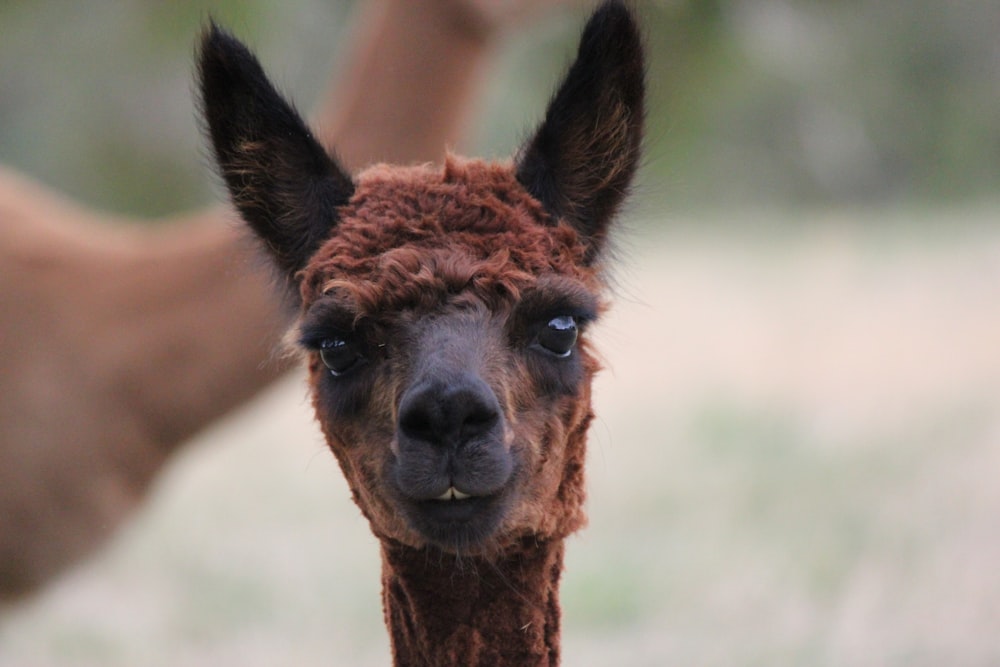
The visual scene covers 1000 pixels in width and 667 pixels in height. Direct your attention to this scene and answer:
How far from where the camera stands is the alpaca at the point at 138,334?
17.6 ft

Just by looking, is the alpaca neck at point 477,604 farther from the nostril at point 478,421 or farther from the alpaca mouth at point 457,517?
the nostril at point 478,421

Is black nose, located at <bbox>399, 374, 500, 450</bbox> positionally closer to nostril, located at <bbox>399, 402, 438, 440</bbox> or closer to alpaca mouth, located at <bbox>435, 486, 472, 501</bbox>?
nostril, located at <bbox>399, 402, 438, 440</bbox>

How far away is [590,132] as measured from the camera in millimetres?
2959

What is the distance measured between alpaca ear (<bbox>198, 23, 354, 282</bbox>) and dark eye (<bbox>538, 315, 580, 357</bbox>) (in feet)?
1.98

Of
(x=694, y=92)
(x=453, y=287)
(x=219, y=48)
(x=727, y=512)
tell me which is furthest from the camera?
(x=694, y=92)

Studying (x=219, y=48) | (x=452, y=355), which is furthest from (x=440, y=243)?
(x=219, y=48)

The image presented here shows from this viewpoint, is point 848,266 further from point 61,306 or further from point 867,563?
point 61,306

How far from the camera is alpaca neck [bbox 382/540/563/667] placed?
2768mm

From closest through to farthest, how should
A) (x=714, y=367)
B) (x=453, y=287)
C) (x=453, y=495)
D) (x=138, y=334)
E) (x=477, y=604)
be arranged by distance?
(x=453, y=495) → (x=453, y=287) → (x=477, y=604) → (x=138, y=334) → (x=714, y=367)

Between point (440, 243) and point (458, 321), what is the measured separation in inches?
7.8

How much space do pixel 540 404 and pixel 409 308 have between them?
0.35 meters

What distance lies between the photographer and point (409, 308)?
2674 mm

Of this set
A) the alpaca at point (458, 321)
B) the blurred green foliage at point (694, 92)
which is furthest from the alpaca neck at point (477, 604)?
the blurred green foliage at point (694, 92)

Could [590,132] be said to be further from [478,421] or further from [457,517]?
[457,517]
